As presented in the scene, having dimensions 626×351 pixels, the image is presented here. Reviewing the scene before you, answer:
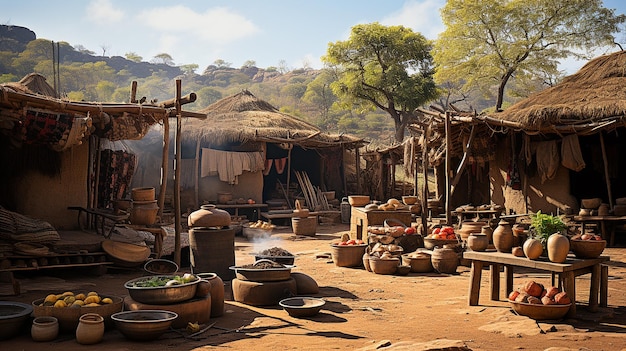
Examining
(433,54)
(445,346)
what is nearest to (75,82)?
(433,54)

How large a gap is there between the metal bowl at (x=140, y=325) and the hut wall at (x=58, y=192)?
4611 mm

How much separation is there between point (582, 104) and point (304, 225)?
7.57 meters

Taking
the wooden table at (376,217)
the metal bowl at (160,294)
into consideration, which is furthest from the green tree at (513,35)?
the metal bowl at (160,294)

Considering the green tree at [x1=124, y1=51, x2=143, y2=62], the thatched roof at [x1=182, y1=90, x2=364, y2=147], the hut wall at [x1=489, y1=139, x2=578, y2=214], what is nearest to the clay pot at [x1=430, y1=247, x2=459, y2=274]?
the hut wall at [x1=489, y1=139, x2=578, y2=214]

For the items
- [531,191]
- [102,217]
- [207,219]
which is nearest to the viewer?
[207,219]

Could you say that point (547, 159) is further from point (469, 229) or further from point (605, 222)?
point (469, 229)

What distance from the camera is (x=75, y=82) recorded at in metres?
51.7

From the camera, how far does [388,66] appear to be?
2959 cm

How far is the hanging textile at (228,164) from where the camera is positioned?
1739 cm

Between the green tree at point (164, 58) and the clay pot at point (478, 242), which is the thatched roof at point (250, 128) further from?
the green tree at point (164, 58)

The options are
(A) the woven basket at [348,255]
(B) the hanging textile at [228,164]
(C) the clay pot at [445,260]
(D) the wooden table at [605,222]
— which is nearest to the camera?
(C) the clay pot at [445,260]

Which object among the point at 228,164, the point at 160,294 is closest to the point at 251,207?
the point at 228,164

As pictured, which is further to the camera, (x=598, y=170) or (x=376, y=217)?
(x=598, y=170)

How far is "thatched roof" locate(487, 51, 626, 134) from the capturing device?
1145 cm
